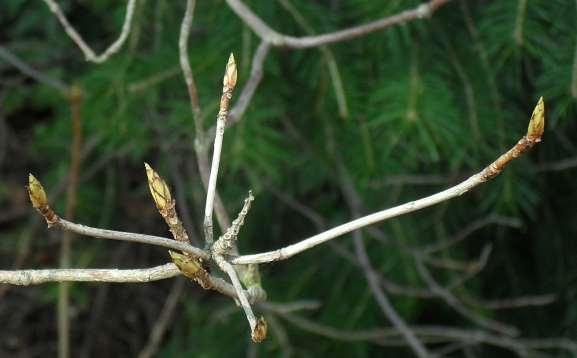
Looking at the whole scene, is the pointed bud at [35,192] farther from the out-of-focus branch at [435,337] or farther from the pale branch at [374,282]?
the out-of-focus branch at [435,337]

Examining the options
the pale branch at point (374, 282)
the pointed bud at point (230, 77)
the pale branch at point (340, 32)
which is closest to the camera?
the pointed bud at point (230, 77)

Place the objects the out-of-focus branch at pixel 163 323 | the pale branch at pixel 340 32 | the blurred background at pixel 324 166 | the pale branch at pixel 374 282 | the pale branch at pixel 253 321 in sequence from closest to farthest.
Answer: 1. the pale branch at pixel 253 321
2. the pale branch at pixel 340 32
3. the blurred background at pixel 324 166
4. the pale branch at pixel 374 282
5. the out-of-focus branch at pixel 163 323

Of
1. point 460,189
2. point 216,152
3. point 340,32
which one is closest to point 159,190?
point 216,152

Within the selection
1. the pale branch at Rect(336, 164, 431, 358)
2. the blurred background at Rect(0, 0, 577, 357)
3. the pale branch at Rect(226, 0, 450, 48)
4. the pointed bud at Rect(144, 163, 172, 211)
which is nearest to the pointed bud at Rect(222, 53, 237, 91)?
the pointed bud at Rect(144, 163, 172, 211)

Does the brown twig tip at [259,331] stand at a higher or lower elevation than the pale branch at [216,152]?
lower

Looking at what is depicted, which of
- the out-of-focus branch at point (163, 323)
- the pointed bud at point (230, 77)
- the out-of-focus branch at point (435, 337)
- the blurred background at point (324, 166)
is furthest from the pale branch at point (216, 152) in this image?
the out-of-focus branch at point (163, 323)

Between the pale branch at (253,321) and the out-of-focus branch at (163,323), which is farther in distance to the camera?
the out-of-focus branch at (163,323)

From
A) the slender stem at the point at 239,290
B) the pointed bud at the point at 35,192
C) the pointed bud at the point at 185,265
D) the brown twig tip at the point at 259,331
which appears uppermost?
the pointed bud at the point at 35,192

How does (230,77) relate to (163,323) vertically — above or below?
above

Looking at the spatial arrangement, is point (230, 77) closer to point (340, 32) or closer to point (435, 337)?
point (340, 32)
